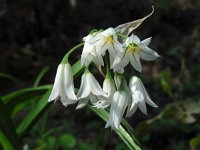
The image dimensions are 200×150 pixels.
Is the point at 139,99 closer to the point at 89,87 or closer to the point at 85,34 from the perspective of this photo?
the point at 89,87

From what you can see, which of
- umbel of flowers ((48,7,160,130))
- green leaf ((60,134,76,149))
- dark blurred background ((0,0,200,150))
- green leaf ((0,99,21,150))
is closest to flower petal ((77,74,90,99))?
umbel of flowers ((48,7,160,130))

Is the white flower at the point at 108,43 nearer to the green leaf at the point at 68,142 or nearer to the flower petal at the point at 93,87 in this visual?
the flower petal at the point at 93,87

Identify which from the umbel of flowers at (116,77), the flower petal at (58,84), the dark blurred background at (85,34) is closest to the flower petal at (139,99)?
the umbel of flowers at (116,77)

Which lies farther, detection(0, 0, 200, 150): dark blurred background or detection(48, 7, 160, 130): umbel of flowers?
detection(0, 0, 200, 150): dark blurred background

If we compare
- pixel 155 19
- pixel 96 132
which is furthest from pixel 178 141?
pixel 155 19

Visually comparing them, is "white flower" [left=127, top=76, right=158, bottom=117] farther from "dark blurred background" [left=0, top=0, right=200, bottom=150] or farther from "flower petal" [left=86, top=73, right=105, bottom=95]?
"dark blurred background" [left=0, top=0, right=200, bottom=150]

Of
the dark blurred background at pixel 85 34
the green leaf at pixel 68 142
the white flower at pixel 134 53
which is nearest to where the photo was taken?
the white flower at pixel 134 53
